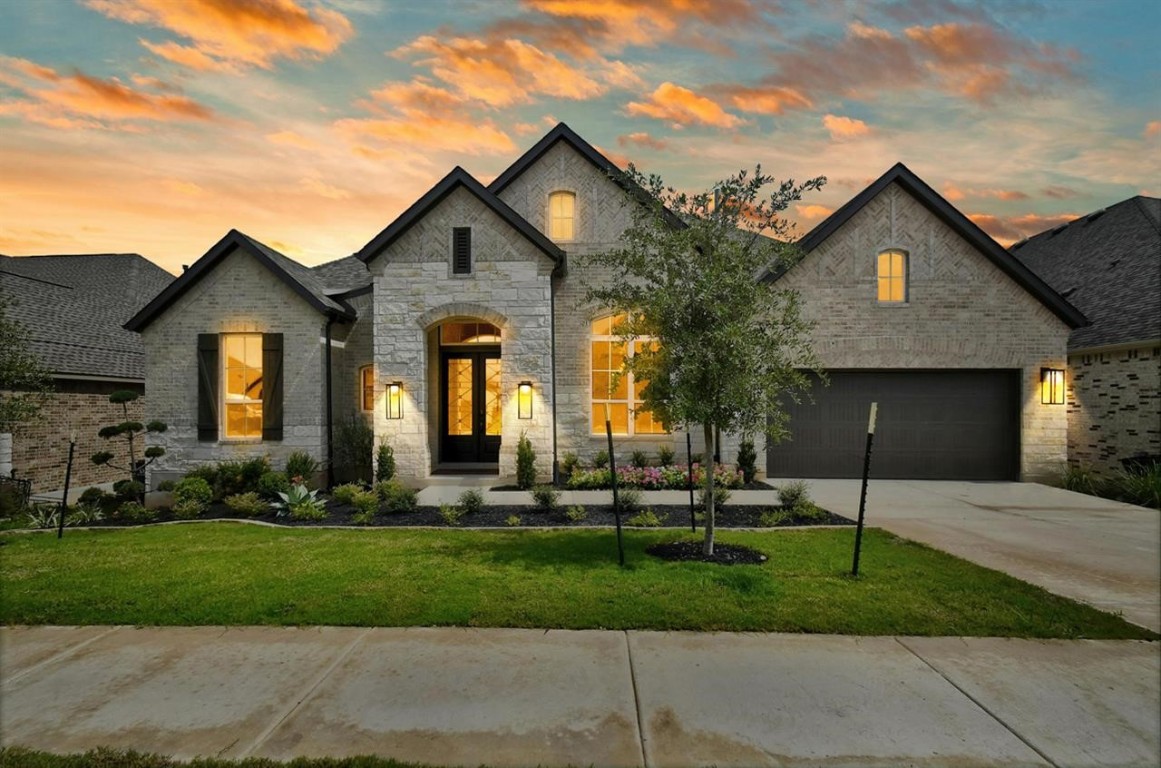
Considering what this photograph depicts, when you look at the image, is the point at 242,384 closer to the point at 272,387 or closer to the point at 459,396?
the point at 272,387

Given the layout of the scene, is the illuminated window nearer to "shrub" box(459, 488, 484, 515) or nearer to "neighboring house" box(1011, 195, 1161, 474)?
"shrub" box(459, 488, 484, 515)

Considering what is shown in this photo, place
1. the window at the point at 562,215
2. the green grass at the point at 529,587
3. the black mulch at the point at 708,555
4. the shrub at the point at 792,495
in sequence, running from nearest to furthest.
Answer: the green grass at the point at 529,587 < the black mulch at the point at 708,555 < the shrub at the point at 792,495 < the window at the point at 562,215

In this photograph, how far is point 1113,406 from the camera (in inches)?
515

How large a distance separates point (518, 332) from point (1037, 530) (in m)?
9.72

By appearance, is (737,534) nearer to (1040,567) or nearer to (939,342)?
(1040,567)

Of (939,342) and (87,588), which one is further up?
(939,342)

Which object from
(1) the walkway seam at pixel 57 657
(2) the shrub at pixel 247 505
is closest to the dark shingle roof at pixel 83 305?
(2) the shrub at pixel 247 505

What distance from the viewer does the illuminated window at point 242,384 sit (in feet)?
43.9

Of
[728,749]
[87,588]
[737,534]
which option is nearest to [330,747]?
[728,749]

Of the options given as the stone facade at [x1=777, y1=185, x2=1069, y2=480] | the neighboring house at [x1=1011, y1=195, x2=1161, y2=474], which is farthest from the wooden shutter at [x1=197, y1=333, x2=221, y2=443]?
the neighboring house at [x1=1011, y1=195, x2=1161, y2=474]

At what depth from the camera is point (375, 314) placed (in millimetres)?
13102

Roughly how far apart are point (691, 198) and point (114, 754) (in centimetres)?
696

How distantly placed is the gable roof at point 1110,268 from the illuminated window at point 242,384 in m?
18.5

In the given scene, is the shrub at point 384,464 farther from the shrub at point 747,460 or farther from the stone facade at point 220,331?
the shrub at point 747,460
